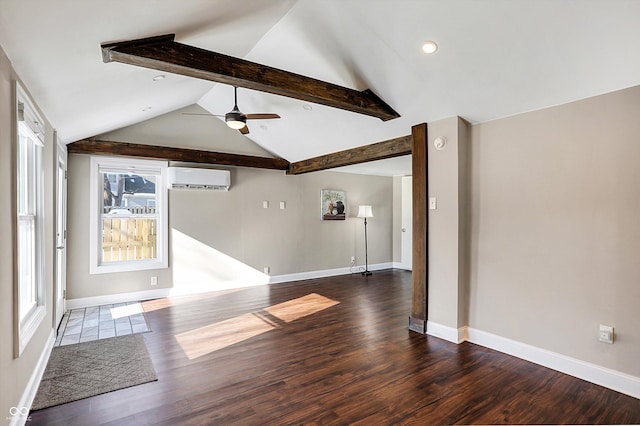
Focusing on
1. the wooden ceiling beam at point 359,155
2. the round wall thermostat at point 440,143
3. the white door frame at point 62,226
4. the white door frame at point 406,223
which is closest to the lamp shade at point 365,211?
→ the white door frame at point 406,223

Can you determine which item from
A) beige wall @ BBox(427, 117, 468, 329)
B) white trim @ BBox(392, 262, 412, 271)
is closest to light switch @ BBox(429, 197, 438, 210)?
beige wall @ BBox(427, 117, 468, 329)

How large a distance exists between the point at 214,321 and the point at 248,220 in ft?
7.86

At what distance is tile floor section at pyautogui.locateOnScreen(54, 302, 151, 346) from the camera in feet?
11.9

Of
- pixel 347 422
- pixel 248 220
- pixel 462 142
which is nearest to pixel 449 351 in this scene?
pixel 347 422

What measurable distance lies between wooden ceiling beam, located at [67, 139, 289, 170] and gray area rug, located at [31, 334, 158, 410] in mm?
2673

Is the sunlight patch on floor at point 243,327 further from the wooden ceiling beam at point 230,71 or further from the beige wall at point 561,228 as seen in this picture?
the wooden ceiling beam at point 230,71

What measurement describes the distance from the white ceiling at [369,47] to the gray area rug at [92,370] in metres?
2.23

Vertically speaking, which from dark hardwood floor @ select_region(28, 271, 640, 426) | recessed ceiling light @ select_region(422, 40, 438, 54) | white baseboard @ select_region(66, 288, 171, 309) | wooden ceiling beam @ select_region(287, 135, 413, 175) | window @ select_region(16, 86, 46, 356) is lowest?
dark hardwood floor @ select_region(28, 271, 640, 426)

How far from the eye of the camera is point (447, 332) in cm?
348

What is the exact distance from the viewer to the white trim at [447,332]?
3402 mm

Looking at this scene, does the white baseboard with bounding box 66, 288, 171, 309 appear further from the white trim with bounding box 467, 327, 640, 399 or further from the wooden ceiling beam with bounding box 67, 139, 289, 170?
the white trim with bounding box 467, 327, 640, 399

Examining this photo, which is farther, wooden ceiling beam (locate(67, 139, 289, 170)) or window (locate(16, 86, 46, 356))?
wooden ceiling beam (locate(67, 139, 289, 170))

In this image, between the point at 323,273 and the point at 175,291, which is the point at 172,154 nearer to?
the point at 175,291

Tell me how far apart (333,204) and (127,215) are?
3.89 metres
